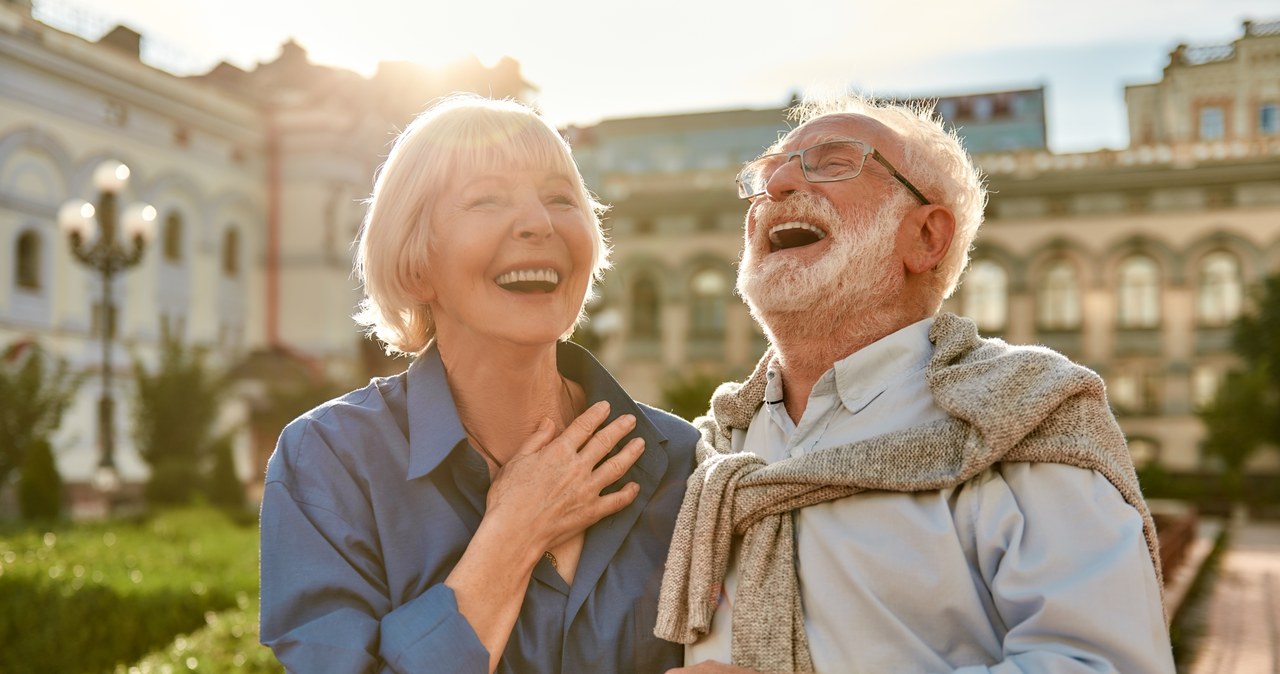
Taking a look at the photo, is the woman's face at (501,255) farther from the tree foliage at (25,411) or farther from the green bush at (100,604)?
the tree foliage at (25,411)

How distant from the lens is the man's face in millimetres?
2557

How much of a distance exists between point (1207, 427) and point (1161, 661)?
31.6 metres

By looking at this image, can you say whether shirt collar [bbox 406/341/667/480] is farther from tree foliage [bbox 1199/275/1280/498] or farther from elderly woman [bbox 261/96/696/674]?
tree foliage [bbox 1199/275/1280/498]

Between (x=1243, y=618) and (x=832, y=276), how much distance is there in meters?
10.7

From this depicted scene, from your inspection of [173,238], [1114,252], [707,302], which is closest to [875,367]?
[173,238]

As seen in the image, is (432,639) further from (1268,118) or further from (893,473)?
(1268,118)

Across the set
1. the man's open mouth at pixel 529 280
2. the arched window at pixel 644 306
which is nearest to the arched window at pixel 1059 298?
the arched window at pixel 644 306

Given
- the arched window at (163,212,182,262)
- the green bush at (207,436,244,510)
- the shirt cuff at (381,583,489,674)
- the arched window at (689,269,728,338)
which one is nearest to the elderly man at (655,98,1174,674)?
the shirt cuff at (381,583,489,674)

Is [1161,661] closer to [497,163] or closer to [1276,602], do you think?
[497,163]

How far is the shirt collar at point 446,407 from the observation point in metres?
2.46

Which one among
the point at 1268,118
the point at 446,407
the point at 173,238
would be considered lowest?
the point at 446,407

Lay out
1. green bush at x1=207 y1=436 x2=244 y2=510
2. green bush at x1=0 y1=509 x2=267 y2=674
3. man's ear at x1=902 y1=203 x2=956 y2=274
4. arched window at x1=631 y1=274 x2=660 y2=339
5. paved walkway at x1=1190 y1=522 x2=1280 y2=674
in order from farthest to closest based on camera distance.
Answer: arched window at x1=631 y1=274 x2=660 y2=339, green bush at x1=207 y1=436 x2=244 y2=510, paved walkway at x1=1190 y1=522 x2=1280 y2=674, green bush at x1=0 y1=509 x2=267 y2=674, man's ear at x1=902 y1=203 x2=956 y2=274

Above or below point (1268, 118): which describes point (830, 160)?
below

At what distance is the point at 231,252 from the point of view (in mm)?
34062
